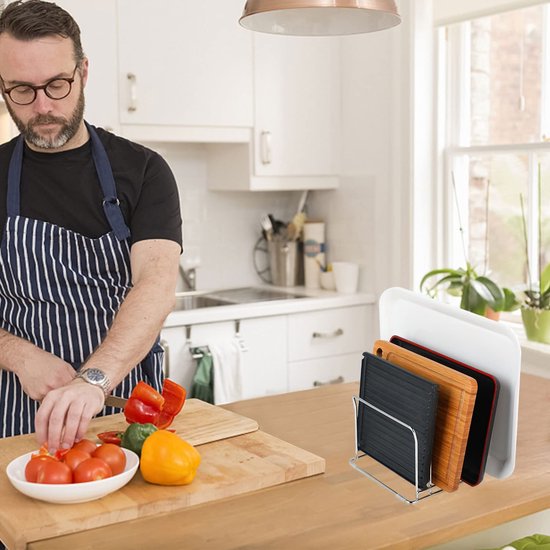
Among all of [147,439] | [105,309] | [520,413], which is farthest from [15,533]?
[520,413]

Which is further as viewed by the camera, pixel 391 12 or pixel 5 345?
pixel 5 345

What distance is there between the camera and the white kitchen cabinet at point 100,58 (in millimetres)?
3533

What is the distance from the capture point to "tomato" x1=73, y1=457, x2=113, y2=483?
4.92ft

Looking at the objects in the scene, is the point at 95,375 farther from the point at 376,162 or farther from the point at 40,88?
the point at 376,162

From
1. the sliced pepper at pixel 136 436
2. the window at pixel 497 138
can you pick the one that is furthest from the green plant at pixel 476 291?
the sliced pepper at pixel 136 436

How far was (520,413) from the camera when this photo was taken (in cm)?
211

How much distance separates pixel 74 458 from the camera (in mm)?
1535

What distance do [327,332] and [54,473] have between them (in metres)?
2.62

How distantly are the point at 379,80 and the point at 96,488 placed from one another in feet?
9.71

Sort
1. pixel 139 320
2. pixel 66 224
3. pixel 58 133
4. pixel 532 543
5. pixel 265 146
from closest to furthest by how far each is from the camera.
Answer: pixel 532 543 → pixel 139 320 → pixel 58 133 → pixel 66 224 → pixel 265 146

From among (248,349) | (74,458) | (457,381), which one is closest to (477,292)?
(248,349)

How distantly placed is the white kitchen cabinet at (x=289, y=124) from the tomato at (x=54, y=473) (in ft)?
8.69

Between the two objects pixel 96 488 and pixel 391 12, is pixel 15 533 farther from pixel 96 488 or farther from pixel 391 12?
pixel 391 12

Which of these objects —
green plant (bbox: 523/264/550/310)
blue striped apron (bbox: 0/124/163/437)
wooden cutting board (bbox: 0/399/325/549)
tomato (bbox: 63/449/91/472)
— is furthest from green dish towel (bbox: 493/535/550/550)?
green plant (bbox: 523/264/550/310)
